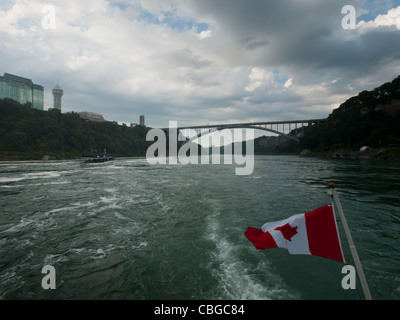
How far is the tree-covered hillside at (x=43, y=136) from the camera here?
59.6 metres

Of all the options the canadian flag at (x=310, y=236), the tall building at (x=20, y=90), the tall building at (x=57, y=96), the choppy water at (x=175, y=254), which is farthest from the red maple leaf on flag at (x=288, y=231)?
the tall building at (x=57, y=96)

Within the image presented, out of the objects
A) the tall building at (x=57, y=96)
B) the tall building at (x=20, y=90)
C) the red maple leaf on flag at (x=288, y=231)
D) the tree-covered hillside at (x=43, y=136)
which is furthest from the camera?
the tall building at (x=57, y=96)

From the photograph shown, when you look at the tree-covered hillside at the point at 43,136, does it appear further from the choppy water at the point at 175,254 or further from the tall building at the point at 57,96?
the tall building at the point at 57,96

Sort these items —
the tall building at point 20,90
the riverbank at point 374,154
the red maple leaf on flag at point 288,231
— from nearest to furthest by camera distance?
the red maple leaf on flag at point 288,231 → the riverbank at point 374,154 → the tall building at point 20,90

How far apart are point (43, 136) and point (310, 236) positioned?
8686 cm

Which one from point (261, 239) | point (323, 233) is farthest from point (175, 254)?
point (323, 233)

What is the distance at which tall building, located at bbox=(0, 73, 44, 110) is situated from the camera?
134 m

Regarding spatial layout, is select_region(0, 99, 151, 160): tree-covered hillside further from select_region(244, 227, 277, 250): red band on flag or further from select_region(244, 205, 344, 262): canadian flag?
select_region(244, 205, 344, 262): canadian flag

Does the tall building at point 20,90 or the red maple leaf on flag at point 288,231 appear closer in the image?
the red maple leaf on flag at point 288,231

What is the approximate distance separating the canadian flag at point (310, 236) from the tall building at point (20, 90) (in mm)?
188337

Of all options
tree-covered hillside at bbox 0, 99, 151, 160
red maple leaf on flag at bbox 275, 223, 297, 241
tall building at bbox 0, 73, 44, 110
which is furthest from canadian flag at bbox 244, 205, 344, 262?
tall building at bbox 0, 73, 44, 110

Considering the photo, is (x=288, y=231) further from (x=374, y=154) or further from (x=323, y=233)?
(x=374, y=154)

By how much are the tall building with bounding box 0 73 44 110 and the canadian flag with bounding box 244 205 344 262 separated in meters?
188
